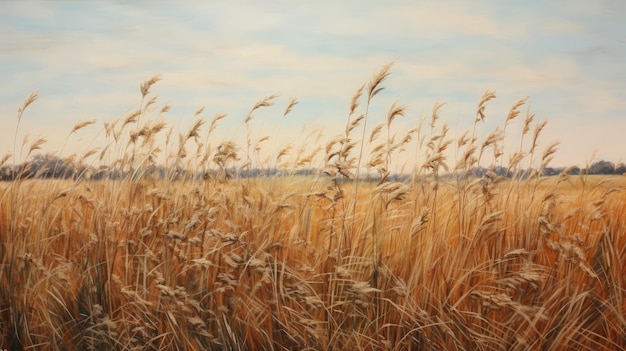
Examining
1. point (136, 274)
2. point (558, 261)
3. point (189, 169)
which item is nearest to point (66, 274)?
point (136, 274)

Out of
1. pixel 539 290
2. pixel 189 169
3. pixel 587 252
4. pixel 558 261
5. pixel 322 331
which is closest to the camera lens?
pixel 322 331

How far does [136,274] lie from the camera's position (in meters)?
3.68

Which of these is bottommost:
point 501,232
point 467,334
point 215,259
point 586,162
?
point 467,334

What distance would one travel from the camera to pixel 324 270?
3402 millimetres

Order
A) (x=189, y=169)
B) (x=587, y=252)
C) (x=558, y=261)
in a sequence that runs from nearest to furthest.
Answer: (x=558, y=261), (x=587, y=252), (x=189, y=169)

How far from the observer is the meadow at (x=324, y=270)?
10.1 ft

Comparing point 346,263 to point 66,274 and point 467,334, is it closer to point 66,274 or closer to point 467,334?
point 467,334

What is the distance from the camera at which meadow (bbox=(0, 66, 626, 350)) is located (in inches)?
121

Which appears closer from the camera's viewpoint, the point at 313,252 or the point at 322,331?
the point at 322,331

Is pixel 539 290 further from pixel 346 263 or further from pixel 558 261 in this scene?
pixel 346 263

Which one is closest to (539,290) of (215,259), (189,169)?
(215,259)

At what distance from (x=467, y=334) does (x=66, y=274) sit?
234 cm

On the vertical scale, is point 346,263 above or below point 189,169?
below

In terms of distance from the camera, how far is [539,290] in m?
3.33
